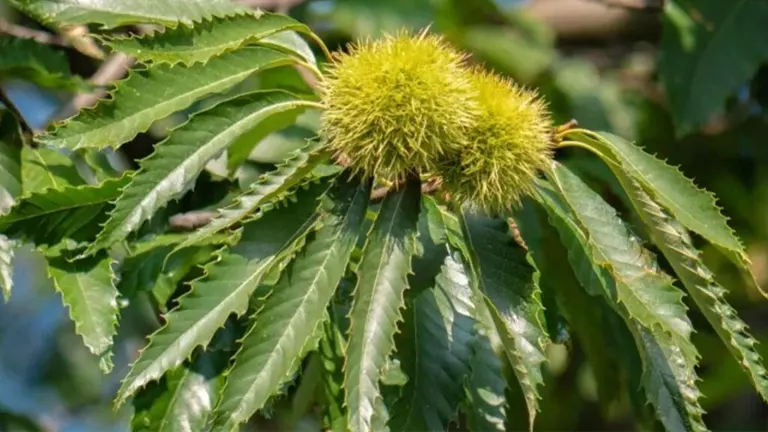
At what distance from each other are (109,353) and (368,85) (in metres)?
0.37

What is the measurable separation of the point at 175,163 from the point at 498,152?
30 centimetres

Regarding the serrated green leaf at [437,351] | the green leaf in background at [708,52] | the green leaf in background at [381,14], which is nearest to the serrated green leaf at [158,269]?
the serrated green leaf at [437,351]

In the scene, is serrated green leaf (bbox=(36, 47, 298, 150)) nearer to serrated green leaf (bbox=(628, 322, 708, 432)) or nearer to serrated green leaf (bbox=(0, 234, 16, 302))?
serrated green leaf (bbox=(0, 234, 16, 302))

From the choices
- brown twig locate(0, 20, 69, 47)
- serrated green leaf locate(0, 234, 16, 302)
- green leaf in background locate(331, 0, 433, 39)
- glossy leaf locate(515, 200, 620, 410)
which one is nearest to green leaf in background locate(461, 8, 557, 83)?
green leaf in background locate(331, 0, 433, 39)

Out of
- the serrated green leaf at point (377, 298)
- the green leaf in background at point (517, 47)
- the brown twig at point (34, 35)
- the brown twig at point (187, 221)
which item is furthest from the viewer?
the green leaf in background at point (517, 47)

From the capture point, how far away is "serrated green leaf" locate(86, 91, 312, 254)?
100cm

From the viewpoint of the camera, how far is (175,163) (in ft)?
3.36

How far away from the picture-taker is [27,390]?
2.94m

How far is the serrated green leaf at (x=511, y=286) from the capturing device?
104cm

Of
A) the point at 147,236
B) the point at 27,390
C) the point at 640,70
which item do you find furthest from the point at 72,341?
the point at 147,236

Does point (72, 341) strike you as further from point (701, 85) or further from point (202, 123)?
point (202, 123)

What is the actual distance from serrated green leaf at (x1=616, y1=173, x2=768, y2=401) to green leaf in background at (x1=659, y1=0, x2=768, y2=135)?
968 millimetres

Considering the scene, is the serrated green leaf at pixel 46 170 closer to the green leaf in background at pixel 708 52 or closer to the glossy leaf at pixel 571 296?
the glossy leaf at pixel 571 296

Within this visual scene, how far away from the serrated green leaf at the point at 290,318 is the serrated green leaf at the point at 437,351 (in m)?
0.15
